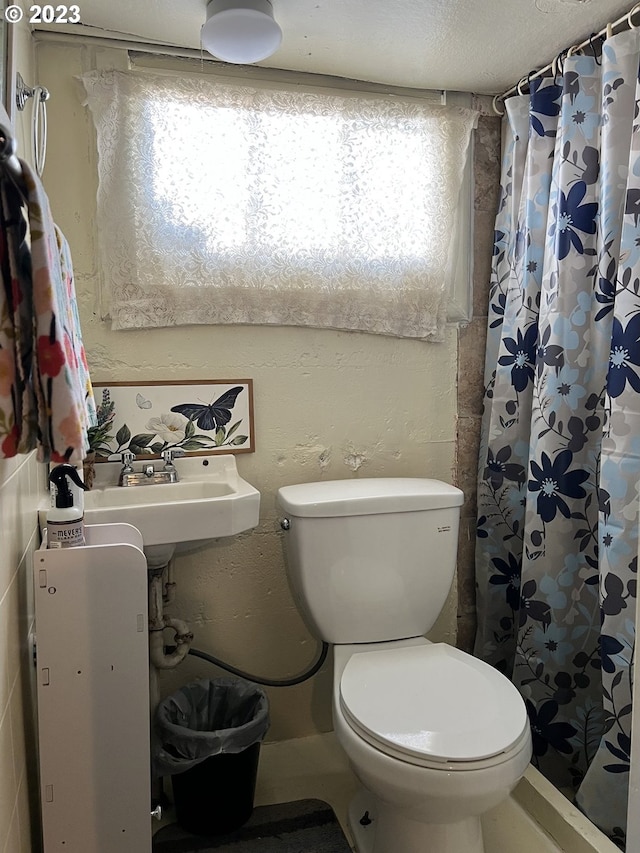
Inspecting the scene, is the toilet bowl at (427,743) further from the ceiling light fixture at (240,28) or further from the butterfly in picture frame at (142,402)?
the ceiling light fixture at (240,28)

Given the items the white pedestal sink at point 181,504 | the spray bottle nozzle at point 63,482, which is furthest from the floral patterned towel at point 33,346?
the white pedestal sink at point 181,504

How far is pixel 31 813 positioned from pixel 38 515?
1.91 ft

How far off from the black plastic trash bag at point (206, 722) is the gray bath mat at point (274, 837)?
187 millimetres

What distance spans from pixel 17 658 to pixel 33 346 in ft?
2.21

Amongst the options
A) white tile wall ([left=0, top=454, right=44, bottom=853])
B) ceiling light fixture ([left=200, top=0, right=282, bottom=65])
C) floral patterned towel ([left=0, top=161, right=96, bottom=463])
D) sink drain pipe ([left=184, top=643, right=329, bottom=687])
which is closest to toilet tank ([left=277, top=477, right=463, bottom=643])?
sink drain pipe ([left=184, top=643, right=329, bottom=687])

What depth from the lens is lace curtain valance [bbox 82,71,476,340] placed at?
67.2 inches

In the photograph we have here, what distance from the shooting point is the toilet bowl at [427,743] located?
1240 mm

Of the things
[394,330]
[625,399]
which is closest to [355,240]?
[394,330]

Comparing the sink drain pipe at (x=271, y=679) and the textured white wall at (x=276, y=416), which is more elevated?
the textured white wall at (x=276, y=416)

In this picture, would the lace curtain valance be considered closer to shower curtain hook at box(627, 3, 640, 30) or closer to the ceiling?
the ceiling

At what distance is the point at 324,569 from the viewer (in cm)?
168

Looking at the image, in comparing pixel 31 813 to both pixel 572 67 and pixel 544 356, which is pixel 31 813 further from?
pixel 572 67

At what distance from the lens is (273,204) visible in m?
1.81

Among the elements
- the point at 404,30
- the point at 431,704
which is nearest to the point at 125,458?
the point at 431,704
